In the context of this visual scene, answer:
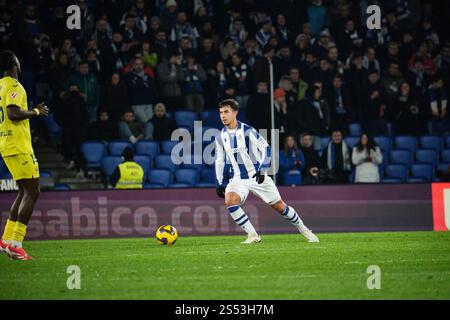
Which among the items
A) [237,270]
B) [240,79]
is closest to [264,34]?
[240,79]

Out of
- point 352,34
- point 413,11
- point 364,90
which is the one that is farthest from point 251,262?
point 413,11

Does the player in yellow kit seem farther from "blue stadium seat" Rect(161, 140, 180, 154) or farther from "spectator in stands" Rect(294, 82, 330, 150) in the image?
"spectator in stands" Rect(294, 82, 330, 150)

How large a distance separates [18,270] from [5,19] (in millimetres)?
12992

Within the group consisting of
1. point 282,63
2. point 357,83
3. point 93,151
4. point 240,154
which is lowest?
point 240,154

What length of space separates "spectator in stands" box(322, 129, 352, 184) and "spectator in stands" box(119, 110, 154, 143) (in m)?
4.21

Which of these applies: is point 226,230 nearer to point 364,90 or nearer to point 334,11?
point 364,90

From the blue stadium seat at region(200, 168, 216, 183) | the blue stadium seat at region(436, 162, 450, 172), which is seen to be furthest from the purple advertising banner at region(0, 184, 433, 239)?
the blue stadium seat at region(436, 162, 450, 172)

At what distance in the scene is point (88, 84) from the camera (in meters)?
21.4

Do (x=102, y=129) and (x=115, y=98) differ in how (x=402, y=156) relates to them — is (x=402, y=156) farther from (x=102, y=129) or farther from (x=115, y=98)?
(x=102, y=129)

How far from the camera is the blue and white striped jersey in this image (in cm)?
1424

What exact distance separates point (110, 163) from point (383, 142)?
6.64 meters

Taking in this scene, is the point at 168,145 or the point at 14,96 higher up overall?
the point at 14,96

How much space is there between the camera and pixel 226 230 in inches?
716

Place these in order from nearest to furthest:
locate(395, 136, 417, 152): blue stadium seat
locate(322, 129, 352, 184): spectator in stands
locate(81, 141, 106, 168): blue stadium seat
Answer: locate(322, 129, 352, 184): spectator in stands < locate(81, 141, 106, 168): blue stadium seat < locate(395, 136, 417, 152): blue stadium seat
